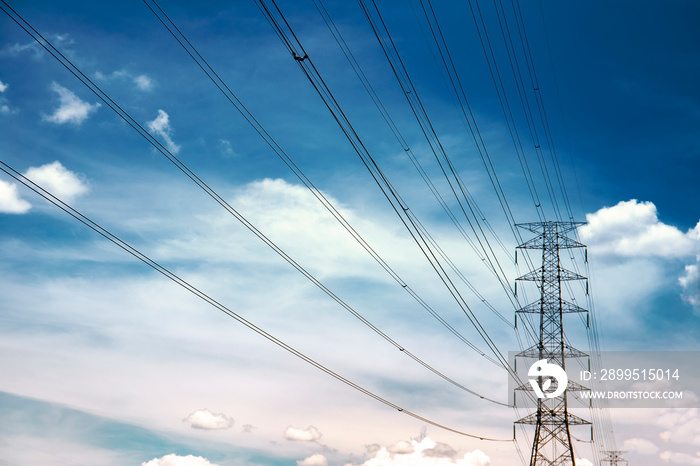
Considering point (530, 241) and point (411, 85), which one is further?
point (530, 241)

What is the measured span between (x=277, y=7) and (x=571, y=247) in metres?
37.5

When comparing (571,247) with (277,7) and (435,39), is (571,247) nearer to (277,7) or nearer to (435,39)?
(435,39)

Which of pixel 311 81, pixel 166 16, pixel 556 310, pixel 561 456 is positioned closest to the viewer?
pixel 311 81

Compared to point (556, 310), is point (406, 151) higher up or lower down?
lower down

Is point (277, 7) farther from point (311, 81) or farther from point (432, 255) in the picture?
point (432, 255)

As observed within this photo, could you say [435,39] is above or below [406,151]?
above

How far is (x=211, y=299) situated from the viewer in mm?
16797

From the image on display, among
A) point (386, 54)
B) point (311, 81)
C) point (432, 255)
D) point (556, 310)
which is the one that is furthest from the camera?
point (556, 310)

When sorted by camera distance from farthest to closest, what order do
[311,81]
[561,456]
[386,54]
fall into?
[561,456] < [386,54] < [311,81]

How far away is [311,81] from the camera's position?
45.3ft

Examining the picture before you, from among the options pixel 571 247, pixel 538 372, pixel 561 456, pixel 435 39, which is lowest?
pixel 561 456

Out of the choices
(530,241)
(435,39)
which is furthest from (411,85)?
(530,241)

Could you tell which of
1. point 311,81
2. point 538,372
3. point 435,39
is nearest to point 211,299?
point 311,81

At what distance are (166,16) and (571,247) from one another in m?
37.3
